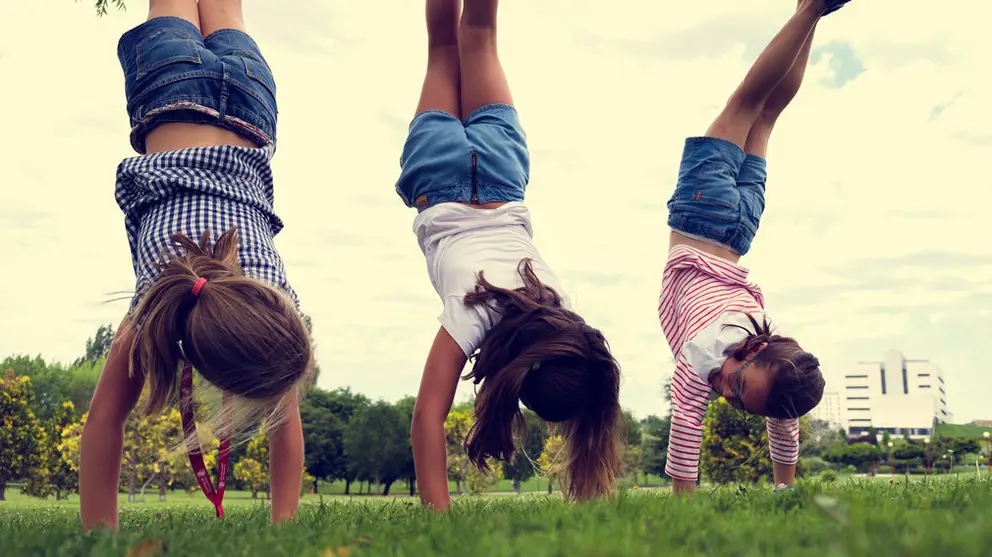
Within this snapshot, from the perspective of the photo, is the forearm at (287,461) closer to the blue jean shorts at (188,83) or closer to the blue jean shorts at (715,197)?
the blue jean shorts at (188,83)

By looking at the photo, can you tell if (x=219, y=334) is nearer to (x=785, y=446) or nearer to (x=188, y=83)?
(x=188, y=83)

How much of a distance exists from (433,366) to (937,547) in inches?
110

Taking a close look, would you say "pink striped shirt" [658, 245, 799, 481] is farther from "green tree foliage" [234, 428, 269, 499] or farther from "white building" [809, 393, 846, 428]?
"white building" [809, 393, 846, 428]

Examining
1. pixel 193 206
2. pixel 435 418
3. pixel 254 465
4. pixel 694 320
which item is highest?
pixel 193 206

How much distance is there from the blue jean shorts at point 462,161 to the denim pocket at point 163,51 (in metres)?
1.56

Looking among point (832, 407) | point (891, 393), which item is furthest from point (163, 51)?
point (832, 407)

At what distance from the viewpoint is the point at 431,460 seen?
4113 millimetres

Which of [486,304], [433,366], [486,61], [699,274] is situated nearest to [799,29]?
[699,274]

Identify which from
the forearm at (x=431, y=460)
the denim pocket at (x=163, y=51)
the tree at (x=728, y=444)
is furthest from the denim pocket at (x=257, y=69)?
the tree at (x=728, y=444)

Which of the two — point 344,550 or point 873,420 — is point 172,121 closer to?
point 344,550

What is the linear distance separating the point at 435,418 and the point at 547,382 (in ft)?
2.03

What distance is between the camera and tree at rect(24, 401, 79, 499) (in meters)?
32.3

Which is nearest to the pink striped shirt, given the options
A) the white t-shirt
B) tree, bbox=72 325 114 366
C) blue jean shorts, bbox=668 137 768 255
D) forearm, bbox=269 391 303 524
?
blue jean shorts, bbox=668 137 768 255

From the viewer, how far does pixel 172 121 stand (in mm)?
5113
